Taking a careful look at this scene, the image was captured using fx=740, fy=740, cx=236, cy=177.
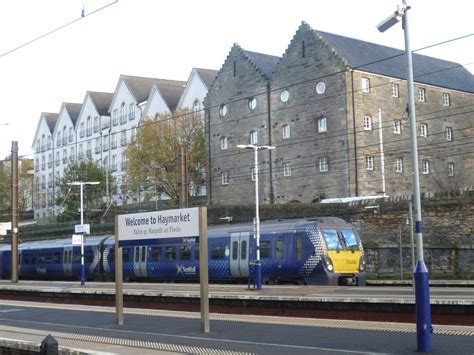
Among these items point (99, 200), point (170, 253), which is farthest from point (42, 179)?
point (170, 253)

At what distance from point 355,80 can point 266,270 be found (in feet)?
86.7

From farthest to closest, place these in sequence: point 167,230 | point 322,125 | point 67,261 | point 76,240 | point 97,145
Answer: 1. point 97,145
2. point 322,125
3. point 67,261
4. point 76,240
5. point 167,230

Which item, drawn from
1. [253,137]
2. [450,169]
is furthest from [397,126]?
[253,137]

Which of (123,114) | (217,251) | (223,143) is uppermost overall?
(123,114)

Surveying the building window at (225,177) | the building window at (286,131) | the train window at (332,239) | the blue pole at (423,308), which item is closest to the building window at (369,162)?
the building window at (286,131)

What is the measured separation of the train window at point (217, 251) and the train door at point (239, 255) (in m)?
0.60

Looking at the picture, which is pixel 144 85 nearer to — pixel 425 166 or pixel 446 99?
pixel 446 99

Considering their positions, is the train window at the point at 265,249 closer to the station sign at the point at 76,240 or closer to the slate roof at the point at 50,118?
the station sign at the point at 76,240

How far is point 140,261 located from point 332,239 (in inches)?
499

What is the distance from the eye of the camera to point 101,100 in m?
93.0

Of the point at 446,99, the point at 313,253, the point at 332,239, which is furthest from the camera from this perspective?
the point at 446,99

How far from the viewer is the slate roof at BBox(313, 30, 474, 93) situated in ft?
186

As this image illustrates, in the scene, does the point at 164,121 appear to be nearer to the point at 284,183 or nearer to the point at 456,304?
the point at 284,183

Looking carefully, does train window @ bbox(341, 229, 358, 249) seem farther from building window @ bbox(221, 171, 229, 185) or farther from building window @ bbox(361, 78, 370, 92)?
building window @ bbox(221, 171, 229, 185)
